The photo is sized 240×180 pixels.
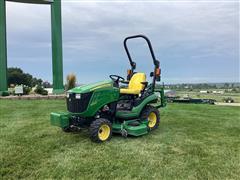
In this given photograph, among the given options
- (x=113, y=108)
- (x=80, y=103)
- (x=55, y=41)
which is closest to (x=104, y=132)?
(x=113, y=108)

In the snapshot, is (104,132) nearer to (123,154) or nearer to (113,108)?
(113,108)

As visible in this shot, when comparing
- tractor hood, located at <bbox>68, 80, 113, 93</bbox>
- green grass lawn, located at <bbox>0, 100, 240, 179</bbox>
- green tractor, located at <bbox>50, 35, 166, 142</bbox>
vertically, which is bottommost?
Answer: green grass lawn, located at <bbox>0, 100, 240, 179</bbox>

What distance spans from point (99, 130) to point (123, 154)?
0.78 m

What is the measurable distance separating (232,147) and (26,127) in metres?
4.02

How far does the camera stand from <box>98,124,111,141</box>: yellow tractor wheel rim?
15.2 ft

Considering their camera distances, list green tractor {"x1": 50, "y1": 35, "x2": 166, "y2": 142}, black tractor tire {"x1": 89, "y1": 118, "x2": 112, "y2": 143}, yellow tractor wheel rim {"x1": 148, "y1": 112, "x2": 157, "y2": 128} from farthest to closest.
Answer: yellow tractor wheel rim {"x1": 148, "y1": 112, "x2": 157, "y2": 128}, green tractor {"x1": 50, "y1": 35, "x2": 166, "y2": 142}, black tractor tire {"x1": 89, "y1": 118, "x2": 112, "y2": 143}

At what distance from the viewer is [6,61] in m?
14.4

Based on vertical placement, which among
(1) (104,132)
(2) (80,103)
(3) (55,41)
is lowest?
(1) (104,132)

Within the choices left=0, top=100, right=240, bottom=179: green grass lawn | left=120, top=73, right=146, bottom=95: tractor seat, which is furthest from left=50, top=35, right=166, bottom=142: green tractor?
left=0, top=100, right=240, bottom=179: green grass lawn

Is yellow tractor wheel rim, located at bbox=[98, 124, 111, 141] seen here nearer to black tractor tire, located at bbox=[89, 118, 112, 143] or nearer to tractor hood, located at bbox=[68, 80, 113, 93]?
black tractor tire, located at bbox=[89, 118, 112, 143]

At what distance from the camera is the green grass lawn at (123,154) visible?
10.8 feet

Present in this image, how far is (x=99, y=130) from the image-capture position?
459 cm

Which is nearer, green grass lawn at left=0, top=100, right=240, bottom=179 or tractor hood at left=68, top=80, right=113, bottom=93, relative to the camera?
green grass lawn at left=0, top=100, right=240, bottom=179

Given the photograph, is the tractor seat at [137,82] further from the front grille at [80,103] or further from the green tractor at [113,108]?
the front grille at [80,103]
